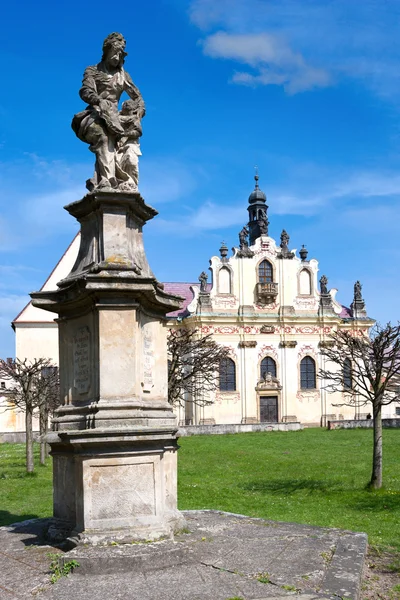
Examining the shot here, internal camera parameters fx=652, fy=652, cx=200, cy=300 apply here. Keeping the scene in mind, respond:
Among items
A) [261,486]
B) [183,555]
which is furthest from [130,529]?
[261,486]

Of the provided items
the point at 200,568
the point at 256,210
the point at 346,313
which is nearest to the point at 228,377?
the point at 346,313

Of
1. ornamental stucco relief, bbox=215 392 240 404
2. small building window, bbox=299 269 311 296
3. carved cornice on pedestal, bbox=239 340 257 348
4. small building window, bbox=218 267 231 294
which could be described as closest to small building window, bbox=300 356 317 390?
carved cornice on pedestal, bbox=239 340 257 348

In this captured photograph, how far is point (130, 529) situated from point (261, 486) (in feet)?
35.2

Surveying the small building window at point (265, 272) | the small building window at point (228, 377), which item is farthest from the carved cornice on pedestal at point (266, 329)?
the small building window at point (265, 272)

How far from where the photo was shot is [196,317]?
4600cm

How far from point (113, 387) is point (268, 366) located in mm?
39990

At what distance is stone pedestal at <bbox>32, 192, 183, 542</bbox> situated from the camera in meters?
7.91

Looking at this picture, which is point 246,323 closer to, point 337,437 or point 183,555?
point 337,437

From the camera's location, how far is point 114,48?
9352 millimetres

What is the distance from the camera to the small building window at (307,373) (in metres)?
48.2

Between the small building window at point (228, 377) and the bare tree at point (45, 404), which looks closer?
the bare tree at point (45, 404)

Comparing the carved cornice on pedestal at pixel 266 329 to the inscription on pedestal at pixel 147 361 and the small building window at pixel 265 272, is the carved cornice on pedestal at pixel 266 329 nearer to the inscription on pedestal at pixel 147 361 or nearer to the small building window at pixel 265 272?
the small building window at pixel 265 272

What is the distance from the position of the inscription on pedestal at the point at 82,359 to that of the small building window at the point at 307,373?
1588 inches

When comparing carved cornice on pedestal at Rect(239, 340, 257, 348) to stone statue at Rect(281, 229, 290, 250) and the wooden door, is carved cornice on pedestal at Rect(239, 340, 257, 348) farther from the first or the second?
stone statue at Rect(281, 229, 290, 250)
